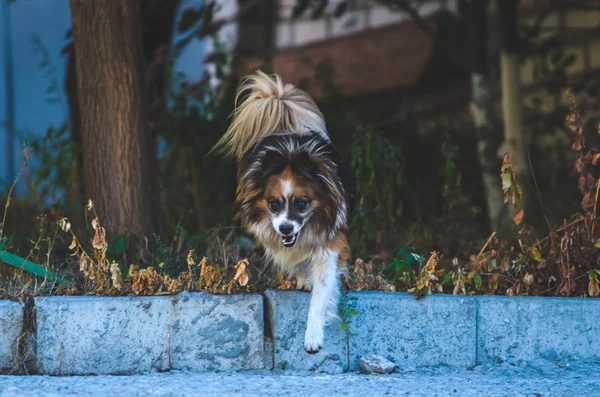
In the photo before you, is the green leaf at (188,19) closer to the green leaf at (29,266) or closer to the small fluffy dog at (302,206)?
the small fluffy dog at (302,206)

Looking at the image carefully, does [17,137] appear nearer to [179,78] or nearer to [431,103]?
[179,78]

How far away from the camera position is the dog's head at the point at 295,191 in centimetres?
486

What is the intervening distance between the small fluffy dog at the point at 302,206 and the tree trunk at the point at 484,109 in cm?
268

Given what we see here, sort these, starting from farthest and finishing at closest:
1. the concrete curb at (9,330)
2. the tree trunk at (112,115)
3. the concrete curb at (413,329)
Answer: the tree trunk at (112,115), the concrete curb at (413,329), the concrete curb at (9,330)

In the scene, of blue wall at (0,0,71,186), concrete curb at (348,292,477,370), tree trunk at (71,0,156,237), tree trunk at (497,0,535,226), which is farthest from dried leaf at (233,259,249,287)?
blue wall at (0,0,71,186)

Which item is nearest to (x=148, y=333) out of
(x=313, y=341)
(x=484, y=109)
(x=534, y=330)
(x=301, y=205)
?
(x=313, y=341)

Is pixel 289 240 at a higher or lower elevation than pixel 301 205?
lower

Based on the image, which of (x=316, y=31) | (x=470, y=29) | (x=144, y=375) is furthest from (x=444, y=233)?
(x=316, y=31)

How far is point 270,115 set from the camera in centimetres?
531

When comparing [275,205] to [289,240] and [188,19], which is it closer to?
[289,240]

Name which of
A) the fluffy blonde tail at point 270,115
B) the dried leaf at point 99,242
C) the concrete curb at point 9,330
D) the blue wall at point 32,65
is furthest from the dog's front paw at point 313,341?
the blue wall at point 32,65

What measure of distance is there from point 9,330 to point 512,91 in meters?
4.85

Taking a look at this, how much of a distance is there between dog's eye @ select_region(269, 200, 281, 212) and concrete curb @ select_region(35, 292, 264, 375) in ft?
1.54

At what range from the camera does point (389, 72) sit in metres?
12.3
